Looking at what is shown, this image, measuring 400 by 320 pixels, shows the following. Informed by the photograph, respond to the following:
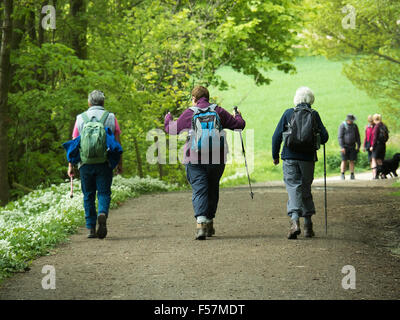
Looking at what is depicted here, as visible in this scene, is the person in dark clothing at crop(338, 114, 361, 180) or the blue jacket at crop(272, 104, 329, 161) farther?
the person in dark clothing at crop(338, 114, 361, 180)

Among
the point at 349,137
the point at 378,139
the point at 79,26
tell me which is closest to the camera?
the point at 79,26

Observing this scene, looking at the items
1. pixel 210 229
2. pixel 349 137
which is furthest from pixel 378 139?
pixel 210 229

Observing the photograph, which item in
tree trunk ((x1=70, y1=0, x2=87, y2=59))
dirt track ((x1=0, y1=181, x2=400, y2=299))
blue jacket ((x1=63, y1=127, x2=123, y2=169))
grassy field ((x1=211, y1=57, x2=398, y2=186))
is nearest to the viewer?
dirt track ((x1=0, y1=181, x2=400, y2=299))

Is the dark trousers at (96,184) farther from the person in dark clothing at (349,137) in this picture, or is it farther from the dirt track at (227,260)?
the person in dark clothing at (349,137)

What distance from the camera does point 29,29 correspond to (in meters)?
18.7

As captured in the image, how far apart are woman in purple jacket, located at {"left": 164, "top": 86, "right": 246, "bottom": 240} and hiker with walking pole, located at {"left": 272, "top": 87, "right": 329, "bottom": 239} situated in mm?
588

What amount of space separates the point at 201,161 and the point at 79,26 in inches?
393

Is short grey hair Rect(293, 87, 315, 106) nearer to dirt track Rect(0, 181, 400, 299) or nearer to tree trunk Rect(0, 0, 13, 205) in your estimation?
dirt track Rect(0, 181, 400, 299)

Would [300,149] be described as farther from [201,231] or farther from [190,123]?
[201,231]

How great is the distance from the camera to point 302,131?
8.95m

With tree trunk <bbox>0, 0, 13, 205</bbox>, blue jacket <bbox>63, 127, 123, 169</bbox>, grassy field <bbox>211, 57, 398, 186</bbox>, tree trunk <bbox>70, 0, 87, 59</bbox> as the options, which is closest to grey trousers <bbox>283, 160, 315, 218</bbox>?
blue jacket <bbox>63, 127, 123, 169</bbox>

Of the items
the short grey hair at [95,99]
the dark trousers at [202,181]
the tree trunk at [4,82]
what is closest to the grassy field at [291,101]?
the tree trunk at [4,82]

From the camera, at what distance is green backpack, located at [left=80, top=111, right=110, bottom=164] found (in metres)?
9.13
